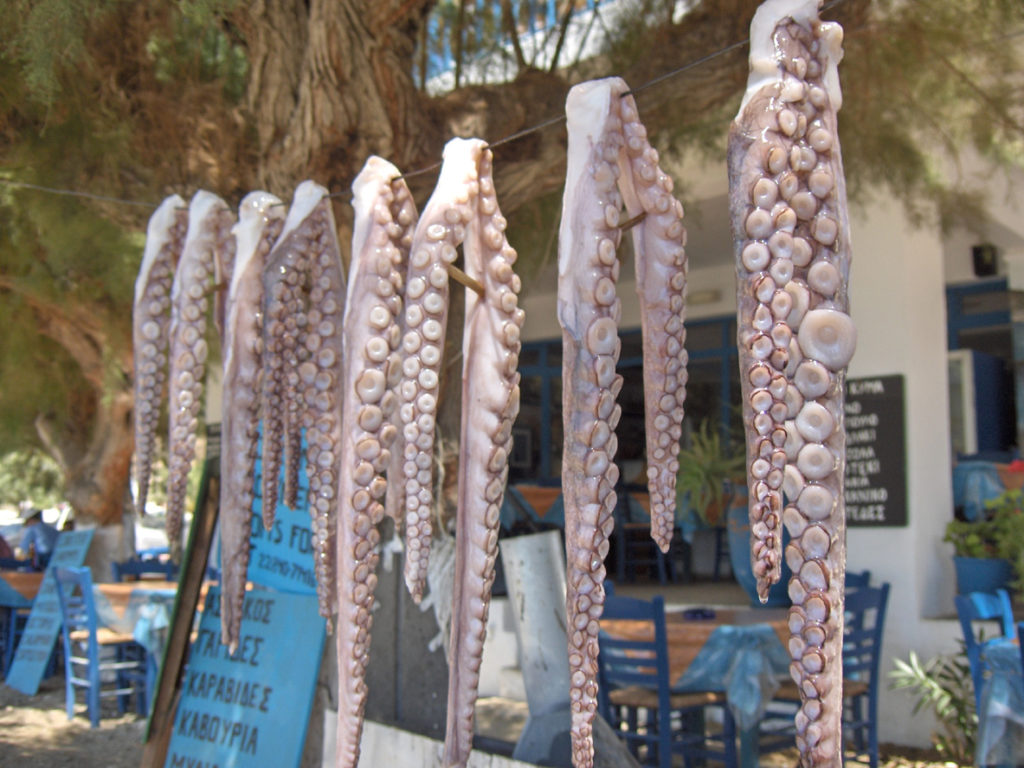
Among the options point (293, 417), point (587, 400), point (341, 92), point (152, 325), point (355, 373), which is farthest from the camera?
point (341, 92)

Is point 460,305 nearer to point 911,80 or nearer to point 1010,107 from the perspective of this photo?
point 911,80

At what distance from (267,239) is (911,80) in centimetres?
339

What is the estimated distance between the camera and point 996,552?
18.1 ft

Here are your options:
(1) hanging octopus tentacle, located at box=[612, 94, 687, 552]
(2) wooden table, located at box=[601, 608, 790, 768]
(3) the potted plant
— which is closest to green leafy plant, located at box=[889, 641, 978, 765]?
(3) the potted plant

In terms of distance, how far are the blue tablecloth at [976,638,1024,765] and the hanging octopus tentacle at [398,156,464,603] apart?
2.75m

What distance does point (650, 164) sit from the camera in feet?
5.99

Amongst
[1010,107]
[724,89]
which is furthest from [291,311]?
[1010,107]

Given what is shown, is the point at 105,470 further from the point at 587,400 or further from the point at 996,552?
the point at 587,400

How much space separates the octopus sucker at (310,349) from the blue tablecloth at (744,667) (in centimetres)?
205

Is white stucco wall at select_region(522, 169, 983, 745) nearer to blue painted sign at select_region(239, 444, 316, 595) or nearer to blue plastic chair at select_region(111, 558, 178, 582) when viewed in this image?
blue painted sign at select_region(239, 444, 316, 595)

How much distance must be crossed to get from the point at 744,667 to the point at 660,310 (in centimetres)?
239

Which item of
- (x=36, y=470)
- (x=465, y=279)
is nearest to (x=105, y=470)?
(x=465, y=279)

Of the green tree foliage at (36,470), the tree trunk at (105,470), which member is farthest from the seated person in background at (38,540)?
the green tree foliage at (36,470)

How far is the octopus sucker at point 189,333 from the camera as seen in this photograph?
2.47 metres
